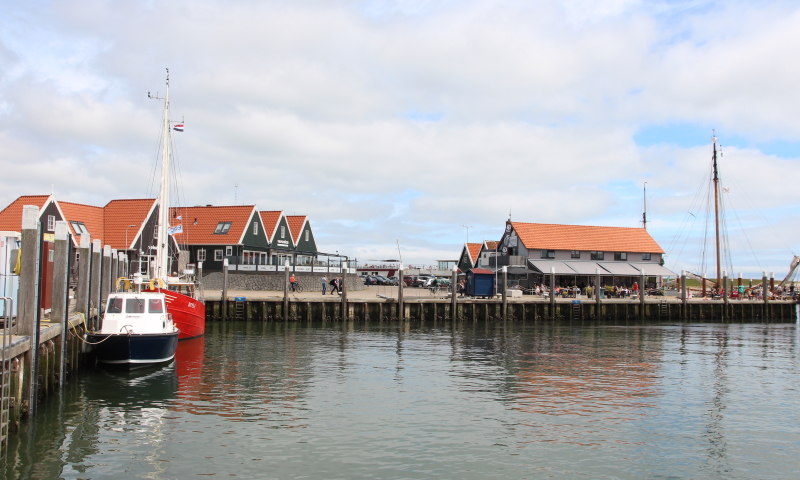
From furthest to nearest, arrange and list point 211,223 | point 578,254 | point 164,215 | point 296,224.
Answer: point 296,224 < point 578,254 < point 211,223 < point 164,215

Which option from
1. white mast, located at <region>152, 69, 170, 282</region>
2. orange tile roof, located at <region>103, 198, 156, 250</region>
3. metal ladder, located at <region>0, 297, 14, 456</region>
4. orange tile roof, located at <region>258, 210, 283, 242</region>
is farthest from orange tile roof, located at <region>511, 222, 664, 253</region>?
metal ladder, located at <region>0, 297, 14, 456</region>

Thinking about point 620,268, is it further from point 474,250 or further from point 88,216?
point 88,216

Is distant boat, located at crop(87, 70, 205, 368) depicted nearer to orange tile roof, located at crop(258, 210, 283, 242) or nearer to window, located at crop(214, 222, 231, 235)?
window, located at crop(214, 222, 231, 235)

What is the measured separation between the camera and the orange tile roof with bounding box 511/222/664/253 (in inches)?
2867

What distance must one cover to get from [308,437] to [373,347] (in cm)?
1790

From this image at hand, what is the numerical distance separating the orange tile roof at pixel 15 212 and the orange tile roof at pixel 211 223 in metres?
12.1

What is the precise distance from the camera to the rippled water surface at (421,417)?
46.3 ft

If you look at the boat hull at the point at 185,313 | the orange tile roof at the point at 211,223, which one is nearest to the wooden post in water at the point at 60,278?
the boat hull at the point at 185,313

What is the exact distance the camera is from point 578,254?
73.4 meters

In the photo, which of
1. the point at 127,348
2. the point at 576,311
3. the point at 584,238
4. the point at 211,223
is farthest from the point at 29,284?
the point at 584,238

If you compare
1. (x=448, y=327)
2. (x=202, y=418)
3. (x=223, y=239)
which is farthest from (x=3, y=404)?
(x=223, y=239)

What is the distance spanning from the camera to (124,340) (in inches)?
945

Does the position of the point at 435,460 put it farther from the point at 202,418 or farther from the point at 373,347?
the point at 373,347

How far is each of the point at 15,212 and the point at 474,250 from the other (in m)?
56.7
